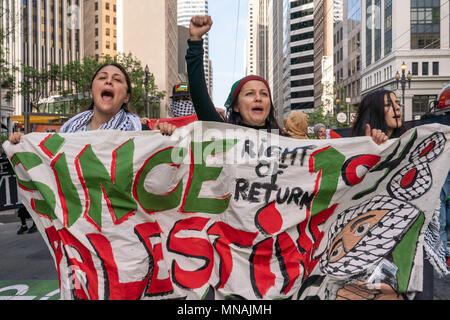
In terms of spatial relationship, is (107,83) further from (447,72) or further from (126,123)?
(447,72)

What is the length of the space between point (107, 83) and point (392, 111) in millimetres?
2245

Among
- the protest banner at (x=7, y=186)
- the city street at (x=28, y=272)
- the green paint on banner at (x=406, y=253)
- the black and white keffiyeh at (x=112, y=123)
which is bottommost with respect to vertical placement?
the city street at (x=28, y=272)

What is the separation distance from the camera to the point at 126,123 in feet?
11.0

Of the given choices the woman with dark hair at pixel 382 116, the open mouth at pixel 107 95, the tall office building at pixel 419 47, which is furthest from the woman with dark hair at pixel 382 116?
the tall office building at pixel 419 47

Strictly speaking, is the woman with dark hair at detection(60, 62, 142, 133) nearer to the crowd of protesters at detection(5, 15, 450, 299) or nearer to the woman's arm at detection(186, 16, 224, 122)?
the crowd of protesters at detection(5, 15, 450, 299)

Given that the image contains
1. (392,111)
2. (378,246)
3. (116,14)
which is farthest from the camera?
(116,14)

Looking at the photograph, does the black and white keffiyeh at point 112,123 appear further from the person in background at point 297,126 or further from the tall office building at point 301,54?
the tall office building at point 301,54

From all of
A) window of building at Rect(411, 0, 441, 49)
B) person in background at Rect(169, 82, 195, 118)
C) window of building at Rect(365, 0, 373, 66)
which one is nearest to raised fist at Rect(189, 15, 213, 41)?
person in background at Rect(169, 82, 195, 118)

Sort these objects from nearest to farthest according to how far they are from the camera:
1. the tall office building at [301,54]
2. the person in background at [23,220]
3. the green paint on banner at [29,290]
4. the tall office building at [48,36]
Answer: the green paint on banner at [29,290], the person in background at [23,220], the tall office building at [48,36], the tall office building at [301,54]

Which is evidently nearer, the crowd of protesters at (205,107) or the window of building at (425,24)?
the crowd of protesters at (205,107)

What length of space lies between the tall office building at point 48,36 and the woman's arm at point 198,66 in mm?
72598

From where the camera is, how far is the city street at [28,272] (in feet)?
15.2
